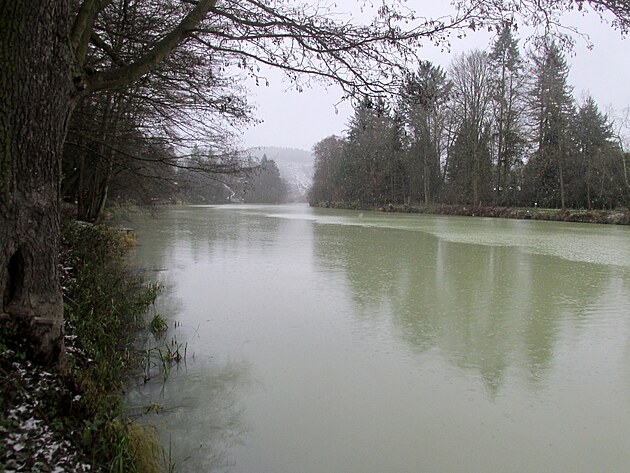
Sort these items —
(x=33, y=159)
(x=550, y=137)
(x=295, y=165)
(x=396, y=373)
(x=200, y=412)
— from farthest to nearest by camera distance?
(x=295, y=165)
(x=550, y=137)
(x=396, y=373)
(x=200, y=412)
(x=33, y=159)

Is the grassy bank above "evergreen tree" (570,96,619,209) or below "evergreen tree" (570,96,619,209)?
below

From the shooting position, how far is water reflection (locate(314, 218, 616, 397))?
155 inches

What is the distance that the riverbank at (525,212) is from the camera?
1958 centimetres

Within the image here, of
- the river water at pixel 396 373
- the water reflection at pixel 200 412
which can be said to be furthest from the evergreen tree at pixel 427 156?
the water reflection at pixel 200 412

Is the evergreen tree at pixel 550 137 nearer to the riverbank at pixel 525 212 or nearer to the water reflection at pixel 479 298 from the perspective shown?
the riverbank at pixel 525 212

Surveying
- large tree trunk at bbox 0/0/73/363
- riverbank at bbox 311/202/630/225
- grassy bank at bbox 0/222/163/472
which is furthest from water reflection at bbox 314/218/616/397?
riverbank at bbox 311/202/630/225

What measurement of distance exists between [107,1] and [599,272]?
795 centimetres

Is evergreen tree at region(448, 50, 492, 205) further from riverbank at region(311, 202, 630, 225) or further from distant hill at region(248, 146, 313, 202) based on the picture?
distant hill at region(248, 146, 313, 202)

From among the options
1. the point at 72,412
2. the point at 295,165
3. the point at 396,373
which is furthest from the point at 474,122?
the point at 295,165

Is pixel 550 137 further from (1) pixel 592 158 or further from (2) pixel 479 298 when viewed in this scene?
(2) pixel 479 298

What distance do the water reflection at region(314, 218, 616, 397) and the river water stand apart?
0.03 metres

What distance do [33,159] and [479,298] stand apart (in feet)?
16.9

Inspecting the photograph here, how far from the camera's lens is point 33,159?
7.11ft

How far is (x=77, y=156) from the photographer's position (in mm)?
8555
